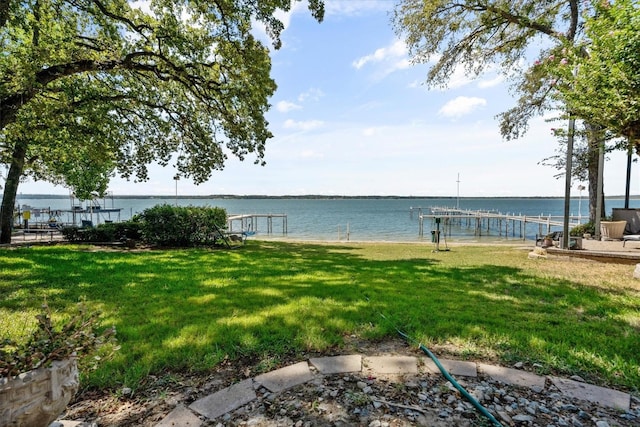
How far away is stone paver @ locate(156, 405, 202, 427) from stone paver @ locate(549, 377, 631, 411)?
2437mm

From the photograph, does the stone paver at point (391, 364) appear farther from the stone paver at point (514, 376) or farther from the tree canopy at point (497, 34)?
the tree canopy at point (497, 34)

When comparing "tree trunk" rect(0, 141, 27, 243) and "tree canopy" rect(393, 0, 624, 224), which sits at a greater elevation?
"tree canopy" rect(393, 0, 624, 224)

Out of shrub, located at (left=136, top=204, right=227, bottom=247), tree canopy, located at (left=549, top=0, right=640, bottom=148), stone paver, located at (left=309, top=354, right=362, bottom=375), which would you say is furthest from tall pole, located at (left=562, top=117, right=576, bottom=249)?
shrub, located at (left=136, top=204, right=227, bottom=247)

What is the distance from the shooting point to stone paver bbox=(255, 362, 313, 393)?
2141 millimetres

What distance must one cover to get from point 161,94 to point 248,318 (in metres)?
10.2

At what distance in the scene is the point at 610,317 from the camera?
11.7 ft

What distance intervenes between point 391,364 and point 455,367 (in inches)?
19.3

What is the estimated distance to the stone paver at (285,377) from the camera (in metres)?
2.14

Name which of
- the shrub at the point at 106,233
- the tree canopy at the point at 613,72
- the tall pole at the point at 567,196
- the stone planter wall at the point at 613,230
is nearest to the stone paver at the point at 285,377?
the tree canopy at the point at 613,72

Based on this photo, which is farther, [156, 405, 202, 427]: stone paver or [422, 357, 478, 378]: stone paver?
[422, 357, 478, 378]: stone paver

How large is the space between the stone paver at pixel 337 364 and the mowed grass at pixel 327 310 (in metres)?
0.21

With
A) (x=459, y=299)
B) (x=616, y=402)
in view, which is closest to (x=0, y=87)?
(x=459, y=299)

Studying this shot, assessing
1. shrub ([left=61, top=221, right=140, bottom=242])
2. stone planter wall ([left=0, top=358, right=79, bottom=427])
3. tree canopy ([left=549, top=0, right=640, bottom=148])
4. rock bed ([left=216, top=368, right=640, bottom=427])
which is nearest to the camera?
stone planter wall ([left=0, top=358, right=79, bottom=427])

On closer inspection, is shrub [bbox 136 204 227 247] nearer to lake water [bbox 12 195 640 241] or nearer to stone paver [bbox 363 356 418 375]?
lake water [bbox 12 195 640 241]
